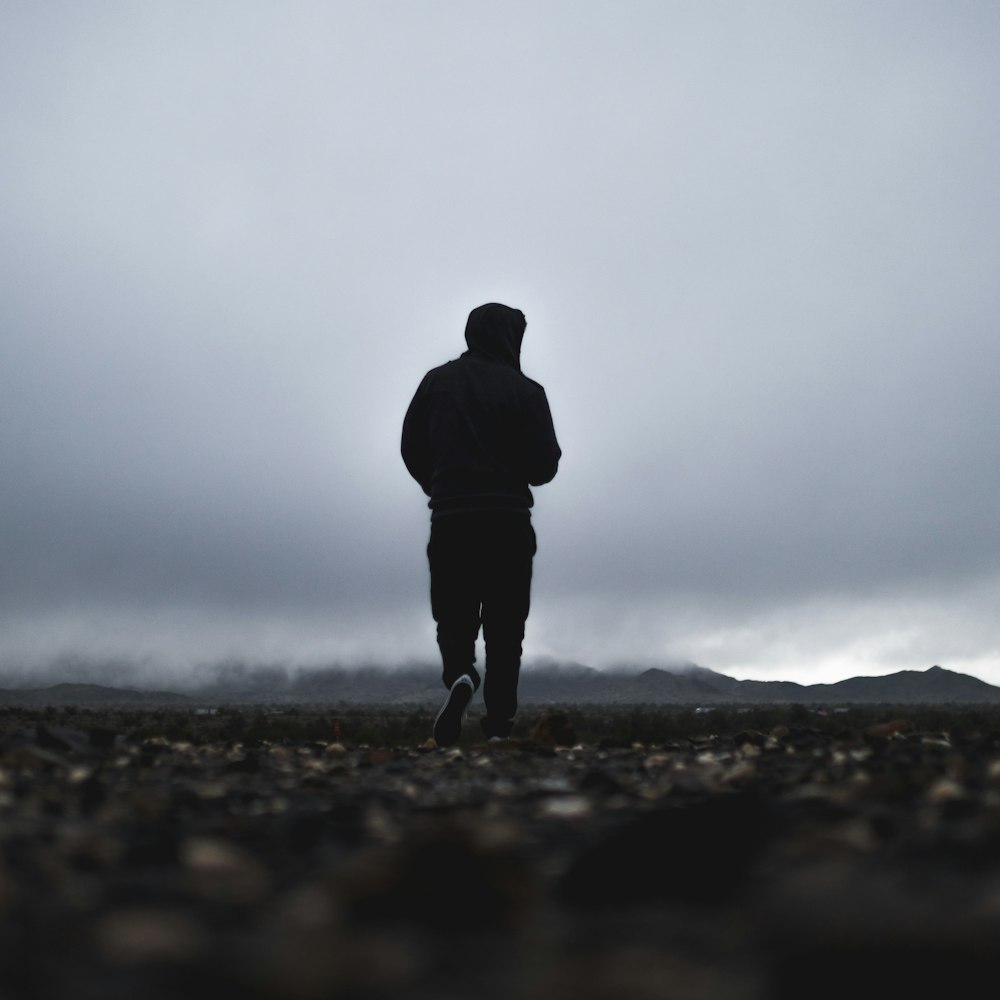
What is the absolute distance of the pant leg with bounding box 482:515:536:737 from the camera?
24.8ft

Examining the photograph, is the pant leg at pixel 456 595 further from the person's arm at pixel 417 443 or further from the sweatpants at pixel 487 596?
the person's arm at pixel 417 443

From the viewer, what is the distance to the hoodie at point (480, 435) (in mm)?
7699

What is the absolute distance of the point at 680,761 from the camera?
15.4 feet

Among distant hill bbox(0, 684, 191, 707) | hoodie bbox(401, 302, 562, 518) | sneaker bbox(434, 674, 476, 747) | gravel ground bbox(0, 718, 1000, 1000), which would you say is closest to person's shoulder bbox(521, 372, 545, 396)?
hoodie bbox(401, 302, 562, 518)

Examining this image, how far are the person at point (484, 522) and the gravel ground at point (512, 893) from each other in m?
4.26

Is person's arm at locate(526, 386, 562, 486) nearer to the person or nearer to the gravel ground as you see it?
the person

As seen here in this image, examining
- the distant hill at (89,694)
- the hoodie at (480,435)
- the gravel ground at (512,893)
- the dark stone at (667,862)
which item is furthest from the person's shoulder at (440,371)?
the distant hill at (89,694)

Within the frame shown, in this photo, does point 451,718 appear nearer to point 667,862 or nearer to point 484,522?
point 484,522

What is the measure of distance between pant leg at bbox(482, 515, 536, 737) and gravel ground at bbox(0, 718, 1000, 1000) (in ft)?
13.9

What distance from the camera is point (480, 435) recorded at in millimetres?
7816

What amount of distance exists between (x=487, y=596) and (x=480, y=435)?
52.0 inches

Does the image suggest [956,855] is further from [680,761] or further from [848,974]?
[680,761]

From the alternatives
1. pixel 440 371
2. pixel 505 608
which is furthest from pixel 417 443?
pixel 505 608

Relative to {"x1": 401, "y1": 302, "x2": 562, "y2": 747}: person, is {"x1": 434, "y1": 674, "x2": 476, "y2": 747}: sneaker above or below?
below
